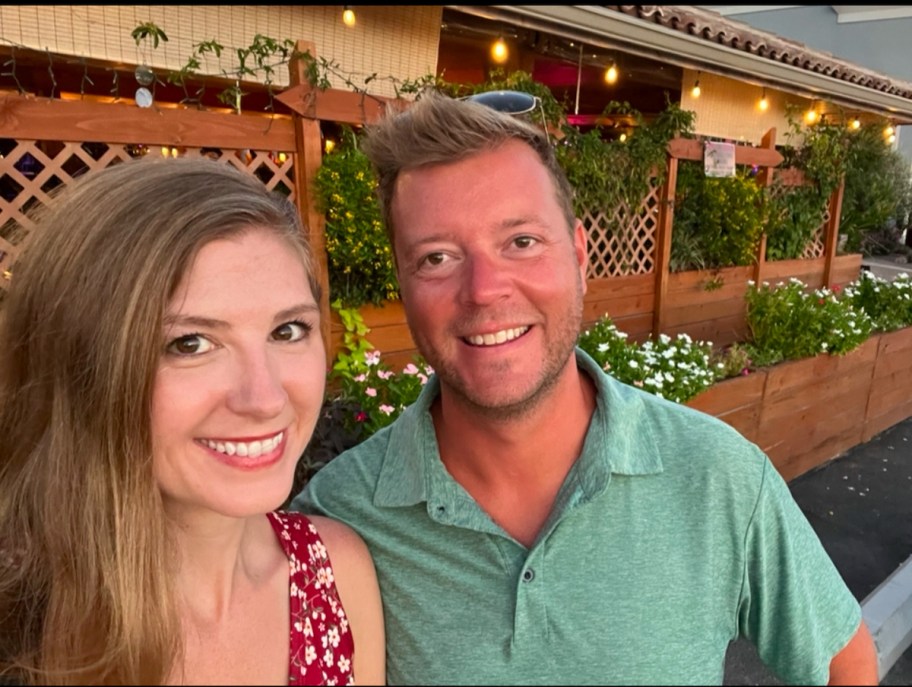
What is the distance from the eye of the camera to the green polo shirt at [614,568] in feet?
3.84

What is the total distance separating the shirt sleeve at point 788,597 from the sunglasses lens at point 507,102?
107 cm

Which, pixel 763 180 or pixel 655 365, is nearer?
pixel 655 365

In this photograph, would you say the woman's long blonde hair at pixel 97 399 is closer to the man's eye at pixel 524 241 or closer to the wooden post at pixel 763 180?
the man's eye at pixel 524 241

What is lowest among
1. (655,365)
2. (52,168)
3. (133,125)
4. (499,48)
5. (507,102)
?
(655,365)

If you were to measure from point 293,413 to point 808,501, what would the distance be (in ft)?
15.1

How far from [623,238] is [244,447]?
5301 millimetres

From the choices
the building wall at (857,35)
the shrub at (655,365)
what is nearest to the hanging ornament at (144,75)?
the shrub at (655,365)

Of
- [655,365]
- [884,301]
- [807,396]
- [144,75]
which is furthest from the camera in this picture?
[884,301]

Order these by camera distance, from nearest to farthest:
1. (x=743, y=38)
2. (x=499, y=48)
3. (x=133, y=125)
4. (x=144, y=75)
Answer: (x=133, y=125) < (x=144, y=75) < (x=499, y=48) < (x=743, y=38)

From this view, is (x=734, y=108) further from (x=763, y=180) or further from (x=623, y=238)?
(x=623, y=238)

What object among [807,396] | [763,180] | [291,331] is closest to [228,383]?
[291,331]

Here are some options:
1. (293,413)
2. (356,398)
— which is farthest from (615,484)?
(356,398)

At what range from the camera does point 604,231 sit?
569cm

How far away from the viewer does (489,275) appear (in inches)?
54.5
